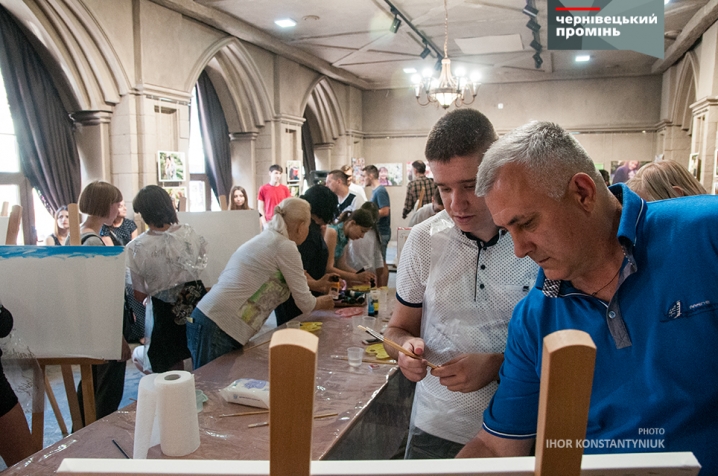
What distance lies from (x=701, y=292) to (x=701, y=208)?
0.15 meters

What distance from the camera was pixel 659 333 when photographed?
862 millimetres

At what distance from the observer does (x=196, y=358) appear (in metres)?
2.69

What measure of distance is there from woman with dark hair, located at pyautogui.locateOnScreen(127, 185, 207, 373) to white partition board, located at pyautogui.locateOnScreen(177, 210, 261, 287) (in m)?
1.17

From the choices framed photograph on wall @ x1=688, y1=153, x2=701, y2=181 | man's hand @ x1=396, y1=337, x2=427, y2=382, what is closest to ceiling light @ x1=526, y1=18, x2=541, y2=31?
framed photograph on wall @ x1=688, y1=153, x2=701, y2=181

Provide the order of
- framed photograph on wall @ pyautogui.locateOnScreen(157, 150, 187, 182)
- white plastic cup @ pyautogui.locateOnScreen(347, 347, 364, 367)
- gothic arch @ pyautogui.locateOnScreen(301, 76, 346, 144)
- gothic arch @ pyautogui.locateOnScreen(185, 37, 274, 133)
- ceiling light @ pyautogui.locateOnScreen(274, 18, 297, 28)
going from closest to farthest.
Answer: white plastic cup @ pyautogui.locateOnScreen(347, 347, 364, 367) < framed photograph on wall @ pyautogui.locateOnScreen(157, 150, 187, 182) < ceiling light @ pyautogui.locateOnScreen(274, 18, 297, 28) < gothic arch @ pyautogui.locateOnScreen(185, 37, 274, 133) < gothic arch @ pyautogui.locateOnScreen(301, 76, 346, 144)

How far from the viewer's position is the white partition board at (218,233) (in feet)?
14.4

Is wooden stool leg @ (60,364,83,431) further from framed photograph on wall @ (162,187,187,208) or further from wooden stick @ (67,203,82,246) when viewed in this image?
framed photograph on wall @ (162,187,187,208)

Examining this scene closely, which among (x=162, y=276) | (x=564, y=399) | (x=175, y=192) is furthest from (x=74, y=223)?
(x=175, y=192)

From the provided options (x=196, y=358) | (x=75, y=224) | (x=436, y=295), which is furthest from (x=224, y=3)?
(x=436, y=295)

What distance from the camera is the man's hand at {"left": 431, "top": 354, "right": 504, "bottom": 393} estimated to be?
133cm

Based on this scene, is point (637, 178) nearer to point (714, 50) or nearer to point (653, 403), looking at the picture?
point (653, 403)

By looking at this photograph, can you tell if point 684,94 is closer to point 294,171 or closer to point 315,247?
point 294,171

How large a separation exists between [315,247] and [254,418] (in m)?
1.97

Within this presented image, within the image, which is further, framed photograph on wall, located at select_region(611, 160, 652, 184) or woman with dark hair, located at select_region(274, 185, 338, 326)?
framed photograph on wall, located at select_region(611, 160, 652, 184)
